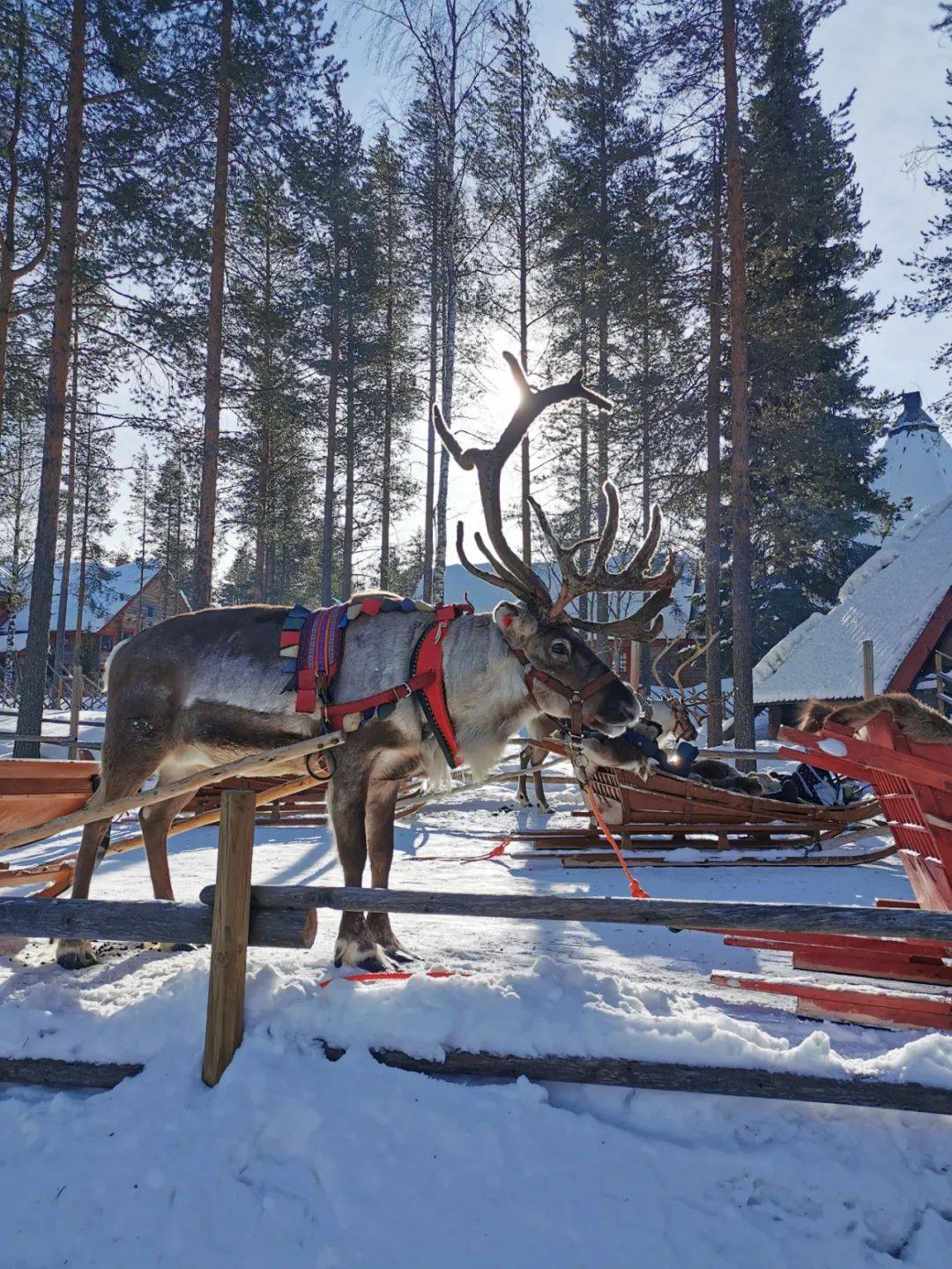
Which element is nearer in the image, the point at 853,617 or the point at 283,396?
the point at 283,396

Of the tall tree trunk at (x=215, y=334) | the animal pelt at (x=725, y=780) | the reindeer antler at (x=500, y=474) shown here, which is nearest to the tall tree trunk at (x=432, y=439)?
the tall tree trunk at (x=215, y=334)

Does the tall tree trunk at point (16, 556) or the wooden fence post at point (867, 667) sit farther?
the tall tree trunk at point (16, 556)

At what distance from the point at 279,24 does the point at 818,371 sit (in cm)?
1138

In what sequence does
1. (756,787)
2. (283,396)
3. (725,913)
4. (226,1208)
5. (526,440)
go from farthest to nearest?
1. (526,440)
2. (283,396)
3. (756,787)
4. (725,913)
5. (226,1208)

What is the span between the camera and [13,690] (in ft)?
104

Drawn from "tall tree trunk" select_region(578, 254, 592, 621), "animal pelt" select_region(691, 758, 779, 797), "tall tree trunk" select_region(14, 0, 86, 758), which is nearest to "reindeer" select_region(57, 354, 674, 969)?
"animal pelt" select_region(691, 758, 779, 797)

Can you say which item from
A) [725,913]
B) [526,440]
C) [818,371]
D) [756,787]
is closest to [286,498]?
[526,440]

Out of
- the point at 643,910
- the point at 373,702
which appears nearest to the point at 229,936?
the point at 373,702

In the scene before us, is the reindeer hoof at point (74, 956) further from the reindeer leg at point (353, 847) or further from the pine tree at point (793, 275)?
the pine tree at point (793, 275)

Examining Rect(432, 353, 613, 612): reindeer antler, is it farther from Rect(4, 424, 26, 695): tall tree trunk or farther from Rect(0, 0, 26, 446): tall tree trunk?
Rect(4, 424, 26, 695): tall tree trunk

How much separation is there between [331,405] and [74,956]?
711 inches

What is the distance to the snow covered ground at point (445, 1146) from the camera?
221 centimetres

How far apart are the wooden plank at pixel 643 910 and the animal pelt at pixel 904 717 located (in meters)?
0.89

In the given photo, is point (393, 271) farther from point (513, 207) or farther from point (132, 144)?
point (132, 144)
